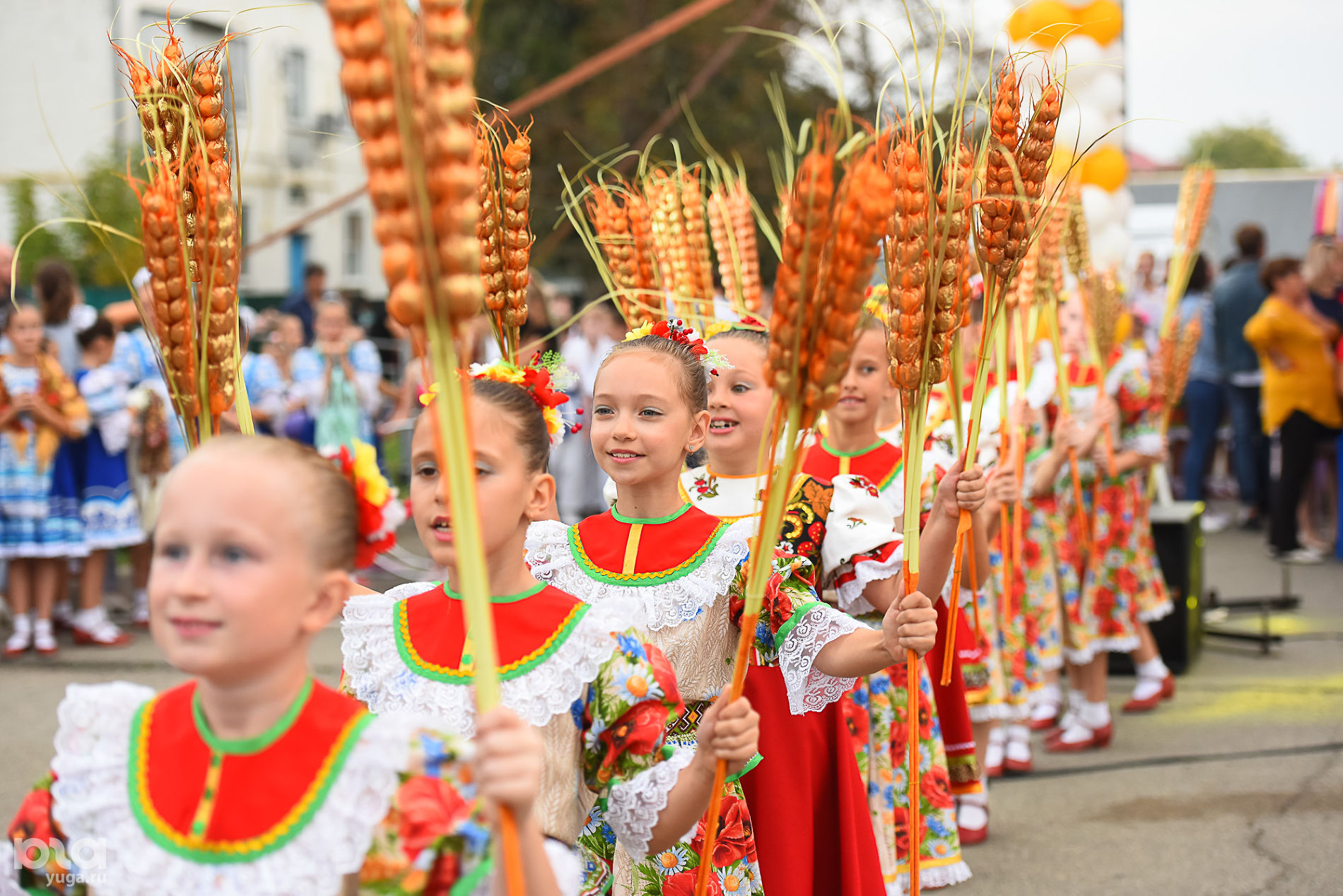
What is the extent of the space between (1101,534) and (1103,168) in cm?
361

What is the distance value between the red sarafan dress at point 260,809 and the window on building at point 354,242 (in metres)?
24.8

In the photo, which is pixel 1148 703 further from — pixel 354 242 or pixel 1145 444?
pixel 354 242

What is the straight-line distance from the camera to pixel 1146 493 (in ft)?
20.0

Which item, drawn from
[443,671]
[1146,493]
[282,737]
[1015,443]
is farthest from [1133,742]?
[282,737]

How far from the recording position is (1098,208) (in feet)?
26.6

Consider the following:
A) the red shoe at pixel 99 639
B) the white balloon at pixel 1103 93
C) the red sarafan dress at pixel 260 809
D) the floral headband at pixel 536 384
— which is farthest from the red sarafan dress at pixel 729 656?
the white balloon at pixel 1103 93

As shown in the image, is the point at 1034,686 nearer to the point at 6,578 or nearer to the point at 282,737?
the point at 282,737

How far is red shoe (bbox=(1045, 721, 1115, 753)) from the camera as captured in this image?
548cm

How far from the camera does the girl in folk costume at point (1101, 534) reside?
5473mm

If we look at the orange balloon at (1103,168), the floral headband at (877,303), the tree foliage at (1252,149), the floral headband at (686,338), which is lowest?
the floral headband at (686,338)

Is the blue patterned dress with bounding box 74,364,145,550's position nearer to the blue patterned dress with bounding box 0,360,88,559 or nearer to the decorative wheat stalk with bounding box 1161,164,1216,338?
the blue patterned dress with bounding box 0,360,88,559

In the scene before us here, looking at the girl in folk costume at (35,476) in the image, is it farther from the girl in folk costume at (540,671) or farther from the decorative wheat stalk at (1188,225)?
the decorative wheat stalk at (1188,225)

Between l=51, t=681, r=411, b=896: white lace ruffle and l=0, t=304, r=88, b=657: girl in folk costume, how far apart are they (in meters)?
5.78

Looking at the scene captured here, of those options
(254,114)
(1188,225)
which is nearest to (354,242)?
(254,114)
